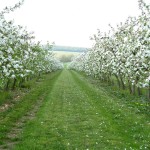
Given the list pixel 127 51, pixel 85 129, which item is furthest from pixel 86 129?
pixel 127 51

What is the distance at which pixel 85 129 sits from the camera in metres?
15.8

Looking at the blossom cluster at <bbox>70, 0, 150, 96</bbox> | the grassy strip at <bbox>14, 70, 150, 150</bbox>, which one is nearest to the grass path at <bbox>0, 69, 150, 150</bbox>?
the grassy strip at <bbox>14, 70, 150, 150</bbox>

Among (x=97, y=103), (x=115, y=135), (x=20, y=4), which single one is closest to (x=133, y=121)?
(x=115, y=135)

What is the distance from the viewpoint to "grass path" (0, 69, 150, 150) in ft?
42.2

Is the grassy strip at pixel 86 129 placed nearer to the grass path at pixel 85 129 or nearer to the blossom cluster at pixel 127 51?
the grass path at pixel 85 129

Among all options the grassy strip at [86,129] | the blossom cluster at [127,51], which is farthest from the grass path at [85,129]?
the blossom cluster at [127,51]

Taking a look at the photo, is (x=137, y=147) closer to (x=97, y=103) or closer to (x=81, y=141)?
(x=81, y=141)

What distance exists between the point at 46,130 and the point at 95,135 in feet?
8.51

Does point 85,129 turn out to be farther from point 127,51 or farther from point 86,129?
point 127,51

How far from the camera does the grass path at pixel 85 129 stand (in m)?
12.9

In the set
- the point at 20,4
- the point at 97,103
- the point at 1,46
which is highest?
the point at 20,4

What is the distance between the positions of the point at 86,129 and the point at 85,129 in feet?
0.18

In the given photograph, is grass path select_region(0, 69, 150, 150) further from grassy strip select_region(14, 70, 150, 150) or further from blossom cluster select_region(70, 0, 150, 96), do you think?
blossom cluster select_region(70, 0, 150, 96)

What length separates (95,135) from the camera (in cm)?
1449
